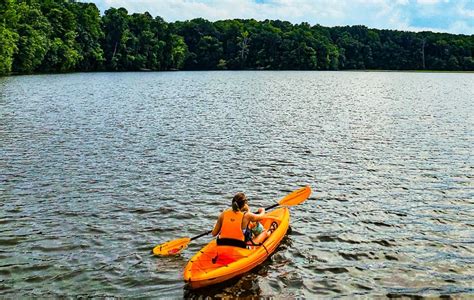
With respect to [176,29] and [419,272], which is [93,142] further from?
[176,29]

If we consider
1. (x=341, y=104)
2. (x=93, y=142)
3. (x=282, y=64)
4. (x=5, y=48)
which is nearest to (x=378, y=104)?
(x=341, y=104)

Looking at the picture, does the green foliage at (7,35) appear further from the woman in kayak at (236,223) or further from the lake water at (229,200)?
the woman in kayak at (236,223)

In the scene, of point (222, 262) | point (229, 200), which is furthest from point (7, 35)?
point (222, 262)

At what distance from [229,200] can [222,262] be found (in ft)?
17.4

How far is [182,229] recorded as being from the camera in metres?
13.0

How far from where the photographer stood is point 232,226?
1058 centimetres

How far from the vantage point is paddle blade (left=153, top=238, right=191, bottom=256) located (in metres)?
11.2

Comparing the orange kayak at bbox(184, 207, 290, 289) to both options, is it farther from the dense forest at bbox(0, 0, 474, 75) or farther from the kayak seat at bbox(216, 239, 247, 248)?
the dense forest at bbox(0, 0, 474, 75)

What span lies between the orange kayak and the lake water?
9.7 inches

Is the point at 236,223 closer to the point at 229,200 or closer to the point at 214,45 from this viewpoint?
the point at 229,200

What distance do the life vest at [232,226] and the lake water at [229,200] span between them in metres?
0.96

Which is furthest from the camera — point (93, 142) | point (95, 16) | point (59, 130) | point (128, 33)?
point (128, 33)

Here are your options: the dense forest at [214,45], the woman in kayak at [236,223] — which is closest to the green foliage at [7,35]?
the dense forest at [214,45]

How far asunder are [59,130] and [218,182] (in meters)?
14.5
